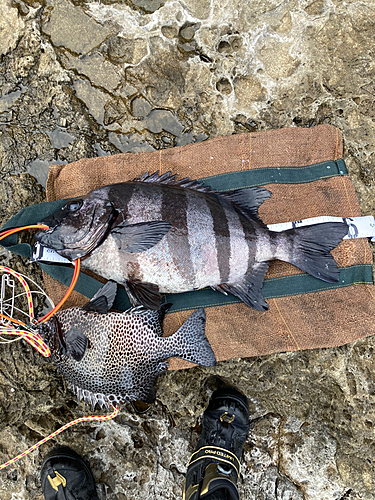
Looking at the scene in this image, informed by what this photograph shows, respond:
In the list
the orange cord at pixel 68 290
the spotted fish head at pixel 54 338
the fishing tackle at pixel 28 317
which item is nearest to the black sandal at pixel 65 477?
the fishing tackle at pixel 28 317

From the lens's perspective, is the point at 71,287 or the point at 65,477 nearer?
the point at 71,287

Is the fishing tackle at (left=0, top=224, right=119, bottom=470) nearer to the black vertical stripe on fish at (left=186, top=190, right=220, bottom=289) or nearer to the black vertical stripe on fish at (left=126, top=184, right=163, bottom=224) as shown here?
the black vertical stripe on fish at (left=126, top=184, right=163, bottom=224)

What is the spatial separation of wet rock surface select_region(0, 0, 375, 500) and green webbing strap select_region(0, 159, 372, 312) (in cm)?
25

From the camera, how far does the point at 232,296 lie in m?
2.71

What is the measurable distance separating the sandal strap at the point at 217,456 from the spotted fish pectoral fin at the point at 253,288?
4.35 ft

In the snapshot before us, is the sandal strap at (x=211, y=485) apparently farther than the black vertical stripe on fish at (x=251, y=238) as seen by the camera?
Yes

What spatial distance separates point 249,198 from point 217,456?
2.24 meters

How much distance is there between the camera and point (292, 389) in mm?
2768

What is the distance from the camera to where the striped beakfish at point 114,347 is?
7.79 ft

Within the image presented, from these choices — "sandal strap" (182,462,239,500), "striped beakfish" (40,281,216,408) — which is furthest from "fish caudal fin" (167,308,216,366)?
"sandal strap" (182,462,239,500)

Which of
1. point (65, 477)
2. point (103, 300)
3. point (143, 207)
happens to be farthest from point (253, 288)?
point (65, 477)

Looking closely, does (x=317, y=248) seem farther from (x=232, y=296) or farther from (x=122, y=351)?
(x=122, y=351)

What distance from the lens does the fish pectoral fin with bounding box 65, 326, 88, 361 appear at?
235 centimetres

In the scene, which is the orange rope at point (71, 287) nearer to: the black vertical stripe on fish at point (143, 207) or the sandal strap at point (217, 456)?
the black vertical stripe on fish at point (143, 207)
